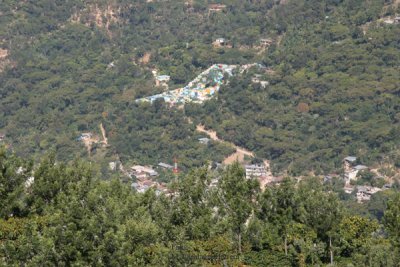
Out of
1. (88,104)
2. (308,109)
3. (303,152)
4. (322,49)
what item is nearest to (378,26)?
(322,49)

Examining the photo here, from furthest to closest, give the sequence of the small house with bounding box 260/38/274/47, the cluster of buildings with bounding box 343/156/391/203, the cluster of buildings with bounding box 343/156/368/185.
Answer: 1. the small house with bounding box 260/38/274/47
2. the cluster of buildings with bounding box 343/156/368/185
3. the cluster of buildings with bounding box 343/156/391/203

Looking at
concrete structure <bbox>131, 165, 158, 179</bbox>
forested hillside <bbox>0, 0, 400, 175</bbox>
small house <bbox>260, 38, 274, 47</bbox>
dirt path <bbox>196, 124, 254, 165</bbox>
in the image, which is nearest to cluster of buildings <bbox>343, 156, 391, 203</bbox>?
forested hillside <bbox>0, 0, 400, 175</bbox>

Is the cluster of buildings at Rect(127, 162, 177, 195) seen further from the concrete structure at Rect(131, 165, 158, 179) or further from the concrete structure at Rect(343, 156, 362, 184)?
the concrete structure at Rect(343, 156, 362, 184)

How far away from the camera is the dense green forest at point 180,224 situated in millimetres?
18078

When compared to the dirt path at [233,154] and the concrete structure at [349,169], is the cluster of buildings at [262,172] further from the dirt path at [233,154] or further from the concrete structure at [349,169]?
the concrete structure at [349,169]

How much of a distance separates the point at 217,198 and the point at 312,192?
2.48m

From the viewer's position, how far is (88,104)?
166 feet

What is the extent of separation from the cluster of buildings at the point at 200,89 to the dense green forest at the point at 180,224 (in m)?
→ 26.8

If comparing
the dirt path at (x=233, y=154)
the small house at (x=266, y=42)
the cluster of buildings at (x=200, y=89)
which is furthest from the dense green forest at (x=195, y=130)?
the cluster of buildings at (x=200, y=89)

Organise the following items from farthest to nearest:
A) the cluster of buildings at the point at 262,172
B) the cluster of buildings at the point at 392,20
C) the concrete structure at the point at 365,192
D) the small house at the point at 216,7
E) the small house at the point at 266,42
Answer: the small house at the point at 216,7 < the small house at the point at 266,42 < the cluster of buildings at the point at 392,20 < the cluster of buildings at the point at 262,172 < the concrete structure at the point at 365,192

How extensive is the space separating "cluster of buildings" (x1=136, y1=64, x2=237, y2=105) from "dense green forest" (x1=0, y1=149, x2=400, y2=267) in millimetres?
26752

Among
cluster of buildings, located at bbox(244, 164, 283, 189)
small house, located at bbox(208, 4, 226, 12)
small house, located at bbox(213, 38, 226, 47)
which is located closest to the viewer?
cluster of buildings, located at bbox(244, 164, 283, 189)

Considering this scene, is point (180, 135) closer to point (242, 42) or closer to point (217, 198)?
point (242, 42)

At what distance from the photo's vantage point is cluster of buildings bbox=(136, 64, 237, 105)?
49938 millimetres
